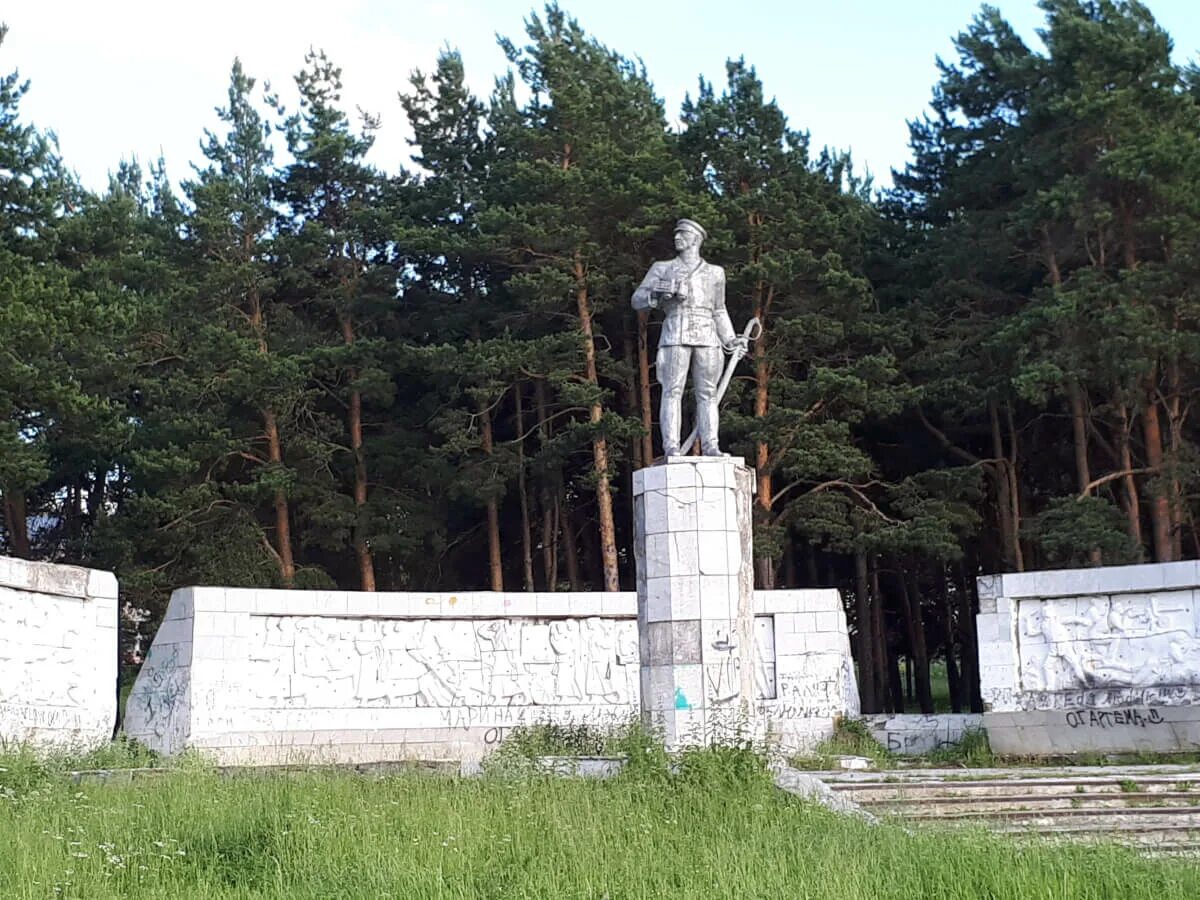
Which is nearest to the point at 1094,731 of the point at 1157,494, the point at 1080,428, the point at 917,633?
the point at 1157,494

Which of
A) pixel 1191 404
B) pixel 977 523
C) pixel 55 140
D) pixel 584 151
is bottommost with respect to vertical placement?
pixel 977 523

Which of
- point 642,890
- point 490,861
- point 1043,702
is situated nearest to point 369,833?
point 490,861

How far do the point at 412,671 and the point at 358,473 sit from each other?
10.2 m

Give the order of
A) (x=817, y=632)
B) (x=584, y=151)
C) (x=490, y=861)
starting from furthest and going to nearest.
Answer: (x=584, y=151) < (x=817, y=632) < (x=490, y=861)

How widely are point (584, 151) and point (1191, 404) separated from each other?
35.1 feet

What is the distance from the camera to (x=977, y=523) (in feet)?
80.1

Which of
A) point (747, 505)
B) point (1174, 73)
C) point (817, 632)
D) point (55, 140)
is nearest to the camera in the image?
point (747, 505)

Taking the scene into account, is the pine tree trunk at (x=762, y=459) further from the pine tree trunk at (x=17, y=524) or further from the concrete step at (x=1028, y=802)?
the pine tree trunk at (x=17, y=524)

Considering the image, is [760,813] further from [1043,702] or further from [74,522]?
[74,522]

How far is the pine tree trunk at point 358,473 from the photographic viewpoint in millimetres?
25000

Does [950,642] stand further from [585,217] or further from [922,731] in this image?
[922,731]

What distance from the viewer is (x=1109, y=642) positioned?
15.1 metres

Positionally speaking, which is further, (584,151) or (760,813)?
(584,151)

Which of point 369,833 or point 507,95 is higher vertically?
point 507,95
